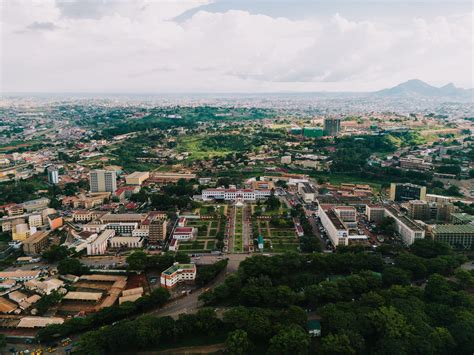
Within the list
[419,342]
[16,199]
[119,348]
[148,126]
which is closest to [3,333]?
[119,348]

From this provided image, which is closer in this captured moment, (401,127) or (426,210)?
(426,210)

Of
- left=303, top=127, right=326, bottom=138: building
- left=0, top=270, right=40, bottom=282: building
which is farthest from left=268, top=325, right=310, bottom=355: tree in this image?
left=303, top=127, right=326, bottom=138: building

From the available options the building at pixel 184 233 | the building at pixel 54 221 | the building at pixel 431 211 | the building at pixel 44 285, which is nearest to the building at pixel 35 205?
the building at pixel 54 221

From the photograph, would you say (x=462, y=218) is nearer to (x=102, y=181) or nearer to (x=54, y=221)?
(x=54, y=221)

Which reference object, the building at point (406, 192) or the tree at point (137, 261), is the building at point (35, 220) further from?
the building at point (406, 192)

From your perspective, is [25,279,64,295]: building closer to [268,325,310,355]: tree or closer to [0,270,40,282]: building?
[0,270,40,282]: building

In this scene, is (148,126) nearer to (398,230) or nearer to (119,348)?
(398,230)
